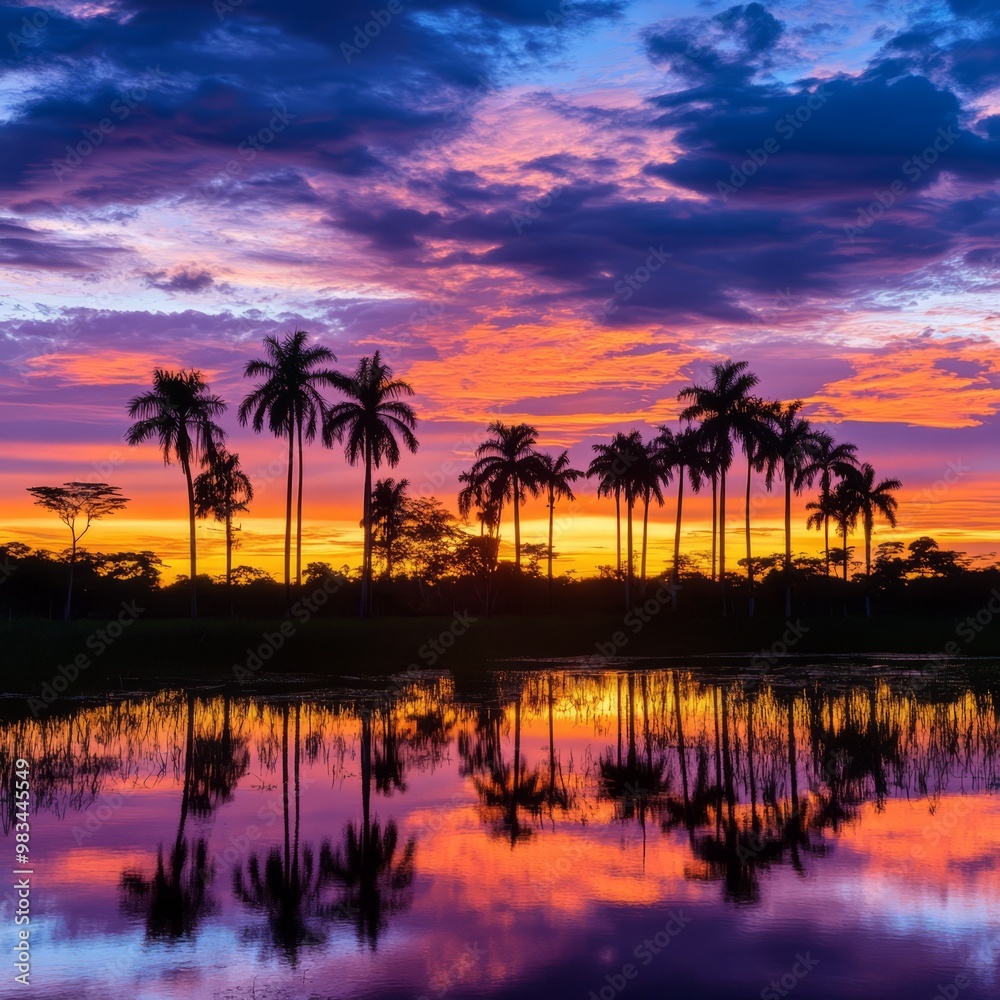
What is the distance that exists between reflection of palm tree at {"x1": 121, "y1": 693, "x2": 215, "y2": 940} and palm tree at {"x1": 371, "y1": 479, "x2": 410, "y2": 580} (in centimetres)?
8001

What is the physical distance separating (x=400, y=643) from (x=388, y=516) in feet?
149

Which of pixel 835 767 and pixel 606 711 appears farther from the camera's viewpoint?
pixel 606 711

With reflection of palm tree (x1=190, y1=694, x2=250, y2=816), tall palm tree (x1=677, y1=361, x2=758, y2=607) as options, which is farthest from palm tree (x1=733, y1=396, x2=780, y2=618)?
reflection of palm tree (x1=190, y1=694, x2=250, y2=816)

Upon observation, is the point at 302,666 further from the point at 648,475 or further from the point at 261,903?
the point at 648,475

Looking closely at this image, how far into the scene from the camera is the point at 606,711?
3256cm

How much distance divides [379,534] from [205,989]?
94.0 metres

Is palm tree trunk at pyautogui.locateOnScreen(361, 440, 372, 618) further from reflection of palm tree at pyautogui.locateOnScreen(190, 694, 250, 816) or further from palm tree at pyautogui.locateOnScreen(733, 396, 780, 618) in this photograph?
reflection of palm tree at pyautogui.locateOnScreen(190, 694, 250, 816)

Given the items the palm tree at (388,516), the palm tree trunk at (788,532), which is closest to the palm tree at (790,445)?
the palm tree trunk at (788,532)

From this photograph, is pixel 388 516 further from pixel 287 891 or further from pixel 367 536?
pixel 287 891

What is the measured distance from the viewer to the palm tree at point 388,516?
9919cm

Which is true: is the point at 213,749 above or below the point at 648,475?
below

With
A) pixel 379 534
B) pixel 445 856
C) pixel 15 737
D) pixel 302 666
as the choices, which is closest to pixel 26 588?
pixel 379 534

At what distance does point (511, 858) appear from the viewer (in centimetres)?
1540

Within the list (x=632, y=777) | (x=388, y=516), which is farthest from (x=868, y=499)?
(x=632, y=777)
